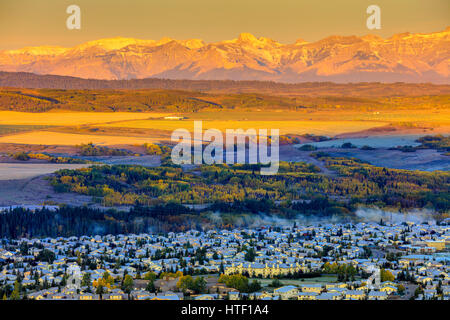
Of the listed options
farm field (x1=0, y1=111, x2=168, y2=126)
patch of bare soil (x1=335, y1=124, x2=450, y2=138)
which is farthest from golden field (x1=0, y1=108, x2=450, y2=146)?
patch of bare soil (x1=335, y1=124, x2=450, y2=138)

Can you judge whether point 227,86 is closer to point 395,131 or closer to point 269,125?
point 269,125

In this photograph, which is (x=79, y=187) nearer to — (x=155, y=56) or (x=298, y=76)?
(x=155, y=56)

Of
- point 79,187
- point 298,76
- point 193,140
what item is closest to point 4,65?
point 298,76

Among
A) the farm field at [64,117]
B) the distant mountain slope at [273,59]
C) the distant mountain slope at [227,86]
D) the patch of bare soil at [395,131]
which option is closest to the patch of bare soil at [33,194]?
the farm field at [64,117]

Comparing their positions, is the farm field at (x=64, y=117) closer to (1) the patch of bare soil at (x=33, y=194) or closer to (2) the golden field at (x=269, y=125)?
(2) the golden field at (x=269, y=125)

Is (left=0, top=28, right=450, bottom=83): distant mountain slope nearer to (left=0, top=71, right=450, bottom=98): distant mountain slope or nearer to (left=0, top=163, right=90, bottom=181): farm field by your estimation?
(left=0, top=71, right=450, bottom=98): distant mountain slope

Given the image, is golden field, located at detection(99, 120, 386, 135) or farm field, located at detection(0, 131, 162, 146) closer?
farm field, located at detection(0, 131, 162, 146)
